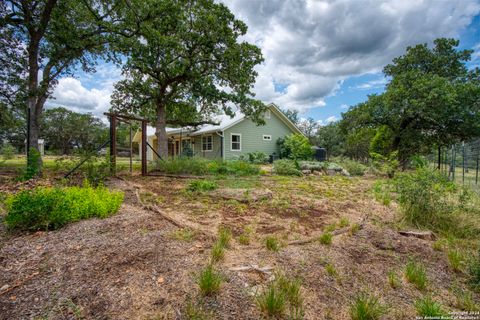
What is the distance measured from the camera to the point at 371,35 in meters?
7.88

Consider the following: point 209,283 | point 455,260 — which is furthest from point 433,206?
point 209,283

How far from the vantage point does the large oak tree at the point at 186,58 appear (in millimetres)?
9102

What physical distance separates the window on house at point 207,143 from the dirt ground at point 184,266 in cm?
1386

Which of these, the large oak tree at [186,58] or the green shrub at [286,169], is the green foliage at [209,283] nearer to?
the green shrub at [286,169]

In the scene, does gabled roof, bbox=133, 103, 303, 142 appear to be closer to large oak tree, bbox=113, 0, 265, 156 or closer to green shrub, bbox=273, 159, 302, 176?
large oak tree, bbox=113, 0, 265, 156

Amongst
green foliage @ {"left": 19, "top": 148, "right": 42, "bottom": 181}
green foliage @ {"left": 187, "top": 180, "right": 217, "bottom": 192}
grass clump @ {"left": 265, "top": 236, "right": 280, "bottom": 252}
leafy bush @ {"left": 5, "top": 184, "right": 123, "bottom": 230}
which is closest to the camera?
grass clump @ {"left": 265, "top": 236, "right": 280, "bottom": 252}

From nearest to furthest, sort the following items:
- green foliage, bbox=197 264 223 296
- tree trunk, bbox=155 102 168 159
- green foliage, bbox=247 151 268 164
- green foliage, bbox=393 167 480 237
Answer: green foliage, bbox=197 264 223 296, green foliage, bbox=393 167 480 237, tree trunk, bbox=155 102 168 159, green foliage, bbox=247 151 268 164

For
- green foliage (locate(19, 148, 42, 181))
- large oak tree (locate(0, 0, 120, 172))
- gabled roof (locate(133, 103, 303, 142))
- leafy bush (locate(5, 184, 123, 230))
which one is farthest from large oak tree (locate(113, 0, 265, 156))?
leafy bush (locate(5, 184, 123, 230))

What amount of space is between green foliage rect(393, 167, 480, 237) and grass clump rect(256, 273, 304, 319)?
270 centimetres

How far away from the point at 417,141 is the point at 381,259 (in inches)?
576

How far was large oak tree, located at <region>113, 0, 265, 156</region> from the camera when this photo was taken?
9.10 metres

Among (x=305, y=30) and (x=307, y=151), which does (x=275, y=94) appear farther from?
(x=305, y=30)

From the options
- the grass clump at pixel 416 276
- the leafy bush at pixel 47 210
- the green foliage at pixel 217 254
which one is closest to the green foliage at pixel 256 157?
the leafy bush at pixel 47 210

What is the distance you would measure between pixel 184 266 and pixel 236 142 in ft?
47.4
